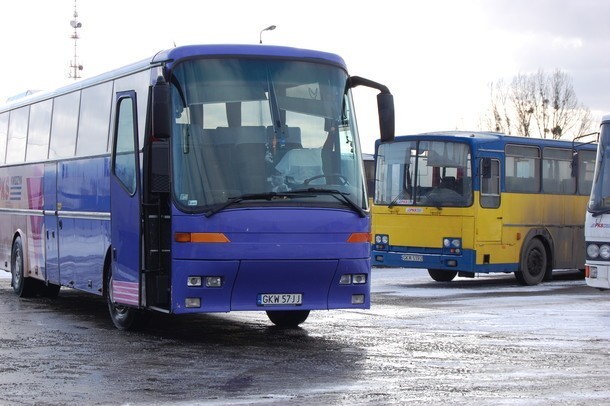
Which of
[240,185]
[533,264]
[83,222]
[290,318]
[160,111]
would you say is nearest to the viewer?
[160,111]

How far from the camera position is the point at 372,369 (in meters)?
12.2

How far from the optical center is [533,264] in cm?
2612

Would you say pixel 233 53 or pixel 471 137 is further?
pixel 471 137

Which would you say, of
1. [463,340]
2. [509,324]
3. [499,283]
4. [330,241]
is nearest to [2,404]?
[330,241]

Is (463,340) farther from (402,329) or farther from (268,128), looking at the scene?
(268,128)

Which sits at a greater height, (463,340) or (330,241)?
(330,241)

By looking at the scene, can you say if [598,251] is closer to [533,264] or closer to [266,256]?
[533,264]

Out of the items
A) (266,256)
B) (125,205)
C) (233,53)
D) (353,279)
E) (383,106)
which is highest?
(233,53)

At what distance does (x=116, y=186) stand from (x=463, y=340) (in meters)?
4.66

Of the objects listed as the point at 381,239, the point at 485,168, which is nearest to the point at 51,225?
the point at 381,239

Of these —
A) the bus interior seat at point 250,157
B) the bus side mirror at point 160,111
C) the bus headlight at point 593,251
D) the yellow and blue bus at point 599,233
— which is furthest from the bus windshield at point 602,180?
the bus side mirror at point 160,111

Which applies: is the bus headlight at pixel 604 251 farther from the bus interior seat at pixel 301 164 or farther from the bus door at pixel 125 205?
the bus door at pixel 125 205

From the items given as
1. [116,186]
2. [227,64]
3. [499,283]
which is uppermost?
[227,64]

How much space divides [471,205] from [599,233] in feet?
17.7
